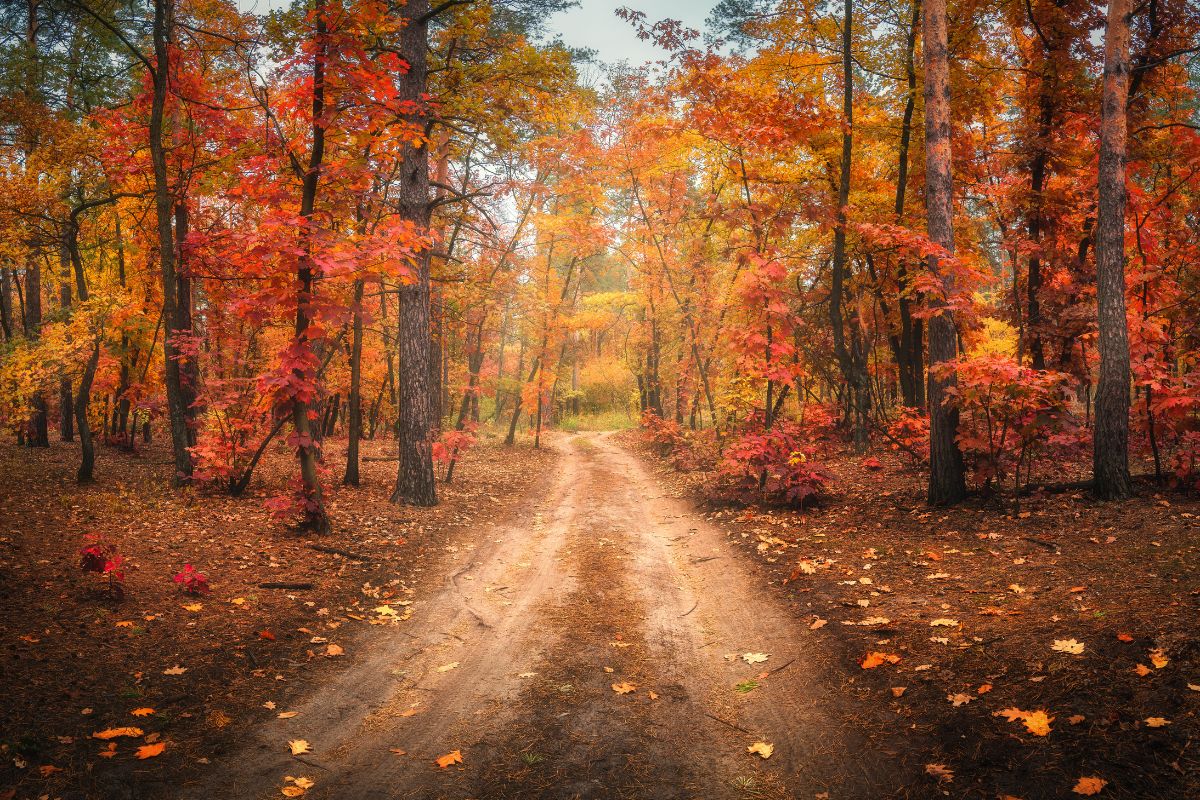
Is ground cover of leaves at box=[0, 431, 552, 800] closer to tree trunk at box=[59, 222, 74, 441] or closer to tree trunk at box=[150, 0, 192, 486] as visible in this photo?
tree trunk at box=[150, 0, 192, 486]

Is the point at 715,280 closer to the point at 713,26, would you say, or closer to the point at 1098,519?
the point at 713,26

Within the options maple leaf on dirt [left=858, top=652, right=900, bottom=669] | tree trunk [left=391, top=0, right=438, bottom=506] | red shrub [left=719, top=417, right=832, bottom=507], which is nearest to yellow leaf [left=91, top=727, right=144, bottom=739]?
maple leaf on dirt [left=858, top=652, right=900, bottom=669]

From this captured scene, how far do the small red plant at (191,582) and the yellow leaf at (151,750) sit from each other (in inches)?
101

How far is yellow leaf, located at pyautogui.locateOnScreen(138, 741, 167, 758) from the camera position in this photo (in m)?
3.61

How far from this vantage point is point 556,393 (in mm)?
35188

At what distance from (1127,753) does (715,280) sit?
2104 centimetres

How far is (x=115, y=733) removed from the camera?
372 centimetres

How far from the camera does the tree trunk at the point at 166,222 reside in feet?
29.1

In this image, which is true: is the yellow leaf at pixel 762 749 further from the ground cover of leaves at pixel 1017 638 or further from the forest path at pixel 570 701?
the ground cover of leaves at pixel 1017 638

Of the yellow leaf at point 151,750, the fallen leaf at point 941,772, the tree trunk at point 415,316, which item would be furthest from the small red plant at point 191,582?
the fallen leaf at point 941,772

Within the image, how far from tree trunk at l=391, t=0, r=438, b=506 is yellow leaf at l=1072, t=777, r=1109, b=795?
386 inches

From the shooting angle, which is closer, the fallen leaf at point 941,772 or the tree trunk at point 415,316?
the fallen leaf at point 941,772

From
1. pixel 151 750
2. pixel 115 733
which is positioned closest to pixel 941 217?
pixel 151 750

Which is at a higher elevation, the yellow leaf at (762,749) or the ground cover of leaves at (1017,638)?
the ground cover of leaves at (1017,638)
